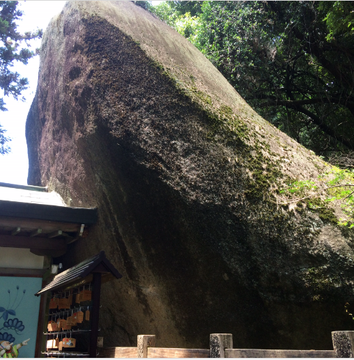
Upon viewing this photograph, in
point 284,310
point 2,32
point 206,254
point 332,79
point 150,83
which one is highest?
point 2,32

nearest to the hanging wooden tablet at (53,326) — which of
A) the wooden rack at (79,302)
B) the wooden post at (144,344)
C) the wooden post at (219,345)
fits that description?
the wooden rack at (79,302)

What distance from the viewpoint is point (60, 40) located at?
6992mm

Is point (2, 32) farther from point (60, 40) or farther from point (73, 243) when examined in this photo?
point (73, 243)

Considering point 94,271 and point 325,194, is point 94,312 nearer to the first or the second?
point 94,271

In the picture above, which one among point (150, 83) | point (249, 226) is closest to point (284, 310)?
point (249, 226)

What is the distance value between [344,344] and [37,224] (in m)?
4.33

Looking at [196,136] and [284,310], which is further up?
[196,136]

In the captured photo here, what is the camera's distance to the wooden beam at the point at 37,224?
4.85m

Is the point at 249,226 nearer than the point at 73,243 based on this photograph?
Yes

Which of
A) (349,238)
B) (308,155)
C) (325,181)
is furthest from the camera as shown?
(308,155)

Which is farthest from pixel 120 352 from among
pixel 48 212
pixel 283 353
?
pixel 48 212

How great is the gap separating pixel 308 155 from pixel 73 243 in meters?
4.29

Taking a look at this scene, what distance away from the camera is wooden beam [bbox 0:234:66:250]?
17.6 ft

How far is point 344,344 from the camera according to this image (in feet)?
7.74
